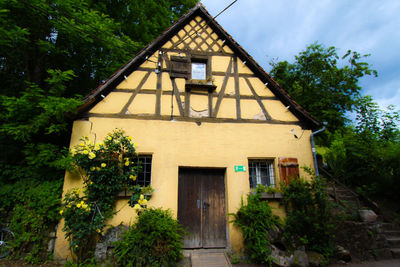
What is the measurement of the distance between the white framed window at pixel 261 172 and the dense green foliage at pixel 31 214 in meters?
5.30

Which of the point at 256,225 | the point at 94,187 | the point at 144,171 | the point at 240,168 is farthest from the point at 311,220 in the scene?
the point at 94,187

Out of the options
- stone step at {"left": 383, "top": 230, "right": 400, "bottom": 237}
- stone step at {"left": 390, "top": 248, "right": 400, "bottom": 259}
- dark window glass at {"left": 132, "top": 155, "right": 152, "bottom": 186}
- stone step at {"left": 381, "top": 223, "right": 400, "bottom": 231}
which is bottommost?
stone step at {"left": 390, "top": 248, "right": 400, "bottom": 259}

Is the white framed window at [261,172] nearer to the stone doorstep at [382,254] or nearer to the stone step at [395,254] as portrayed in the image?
the stone doorstep at [382,254]

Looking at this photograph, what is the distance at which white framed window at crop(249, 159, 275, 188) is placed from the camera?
5.90 m

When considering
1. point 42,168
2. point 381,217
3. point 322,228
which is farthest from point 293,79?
point 42,168

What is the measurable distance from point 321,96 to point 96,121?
11.9 metres

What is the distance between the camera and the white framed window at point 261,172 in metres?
5.90

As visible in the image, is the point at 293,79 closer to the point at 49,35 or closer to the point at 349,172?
the point at 349,172

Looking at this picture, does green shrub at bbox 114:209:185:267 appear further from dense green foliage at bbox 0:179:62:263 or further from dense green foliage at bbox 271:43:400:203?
dense green foliage at bbox 271:43:400:203

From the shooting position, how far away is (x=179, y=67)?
20.6ft

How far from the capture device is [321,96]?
1145 cm

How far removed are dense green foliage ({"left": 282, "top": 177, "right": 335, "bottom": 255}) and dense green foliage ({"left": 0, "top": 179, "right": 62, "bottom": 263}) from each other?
5928 mm

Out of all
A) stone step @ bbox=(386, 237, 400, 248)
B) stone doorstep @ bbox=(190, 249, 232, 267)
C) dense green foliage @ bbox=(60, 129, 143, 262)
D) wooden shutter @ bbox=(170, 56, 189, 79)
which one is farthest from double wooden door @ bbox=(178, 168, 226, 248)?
stone step @ bbox=(386, 237, 400, 248)

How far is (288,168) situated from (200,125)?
2899 mm
